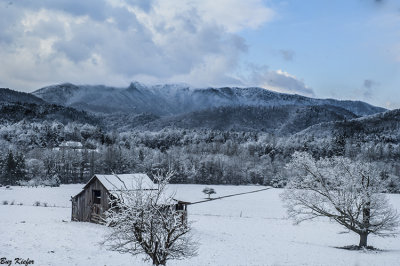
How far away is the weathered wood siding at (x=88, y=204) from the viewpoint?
130 feet

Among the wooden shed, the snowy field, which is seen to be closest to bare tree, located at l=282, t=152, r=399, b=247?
the snowy field

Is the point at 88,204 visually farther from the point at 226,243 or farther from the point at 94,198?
the point at 226,243

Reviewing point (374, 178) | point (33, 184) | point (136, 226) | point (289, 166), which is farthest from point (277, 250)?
point (33, 184)

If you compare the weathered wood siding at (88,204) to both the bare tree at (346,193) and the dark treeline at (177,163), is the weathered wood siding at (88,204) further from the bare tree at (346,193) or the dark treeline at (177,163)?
the dark treeline at (177,163)

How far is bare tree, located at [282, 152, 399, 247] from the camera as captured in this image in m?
30.8

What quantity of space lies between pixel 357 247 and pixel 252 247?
10.0 m

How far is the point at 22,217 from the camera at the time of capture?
144 feet

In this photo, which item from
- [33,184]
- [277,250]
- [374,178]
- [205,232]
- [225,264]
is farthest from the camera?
[33,184]

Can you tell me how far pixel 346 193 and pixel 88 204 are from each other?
27.3 m

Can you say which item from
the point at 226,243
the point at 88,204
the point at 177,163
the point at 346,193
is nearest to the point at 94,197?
the point at 88,204

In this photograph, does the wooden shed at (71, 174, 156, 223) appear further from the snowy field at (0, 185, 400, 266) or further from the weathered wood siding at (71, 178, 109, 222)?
the snowy field at (0, 185, 400, 266)

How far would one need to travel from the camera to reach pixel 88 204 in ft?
134

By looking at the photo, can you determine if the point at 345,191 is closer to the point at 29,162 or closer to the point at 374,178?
the point at 374,178

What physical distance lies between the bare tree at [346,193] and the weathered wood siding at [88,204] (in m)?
19.9
